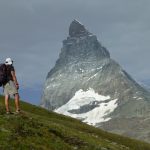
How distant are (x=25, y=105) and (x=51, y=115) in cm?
674

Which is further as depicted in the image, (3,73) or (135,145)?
(135,145)

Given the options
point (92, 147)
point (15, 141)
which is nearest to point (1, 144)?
point (15, 141)

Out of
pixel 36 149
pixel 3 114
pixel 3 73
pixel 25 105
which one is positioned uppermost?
pixel 25 105

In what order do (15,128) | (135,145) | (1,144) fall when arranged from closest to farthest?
1. (1,144)
2. (15,128)
3. (135,145)

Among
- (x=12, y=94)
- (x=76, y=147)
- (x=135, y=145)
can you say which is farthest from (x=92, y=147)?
(x=135, y=145)

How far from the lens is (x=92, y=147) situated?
1326 inches

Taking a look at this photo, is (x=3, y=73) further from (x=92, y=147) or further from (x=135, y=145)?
(x=135, y=145)

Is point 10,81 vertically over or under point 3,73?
under

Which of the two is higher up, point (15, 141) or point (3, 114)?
point (3, 114)

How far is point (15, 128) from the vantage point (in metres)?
31.4

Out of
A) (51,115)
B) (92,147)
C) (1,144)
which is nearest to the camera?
(1,144)

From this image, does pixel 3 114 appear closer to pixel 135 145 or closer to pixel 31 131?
pixel 31 131

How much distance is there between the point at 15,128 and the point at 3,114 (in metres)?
3.51

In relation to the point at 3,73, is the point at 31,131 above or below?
below
